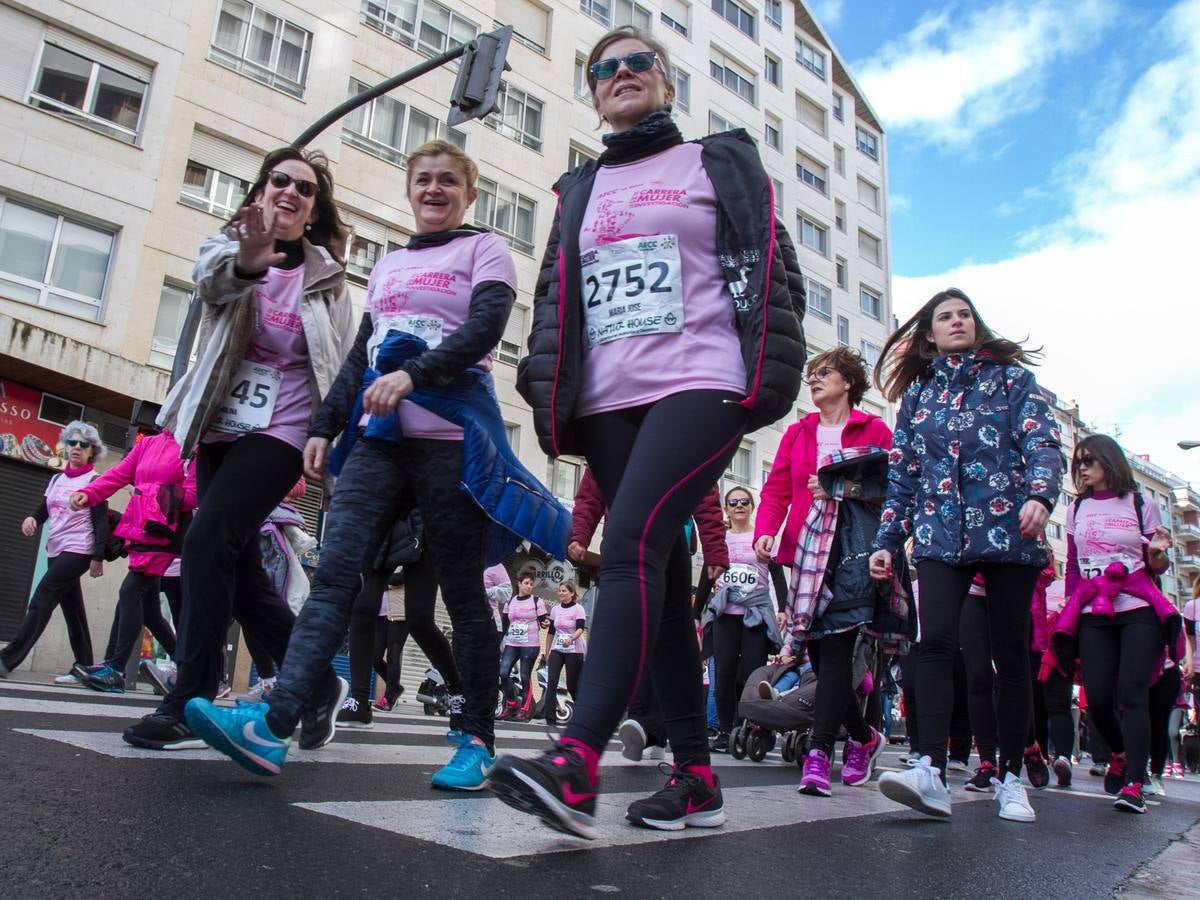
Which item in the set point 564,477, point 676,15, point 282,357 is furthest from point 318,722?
point 676,15

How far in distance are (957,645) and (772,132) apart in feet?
114

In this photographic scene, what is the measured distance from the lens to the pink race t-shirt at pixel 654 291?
8.80 feet

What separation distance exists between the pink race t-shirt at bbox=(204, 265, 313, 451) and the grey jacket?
1.3 inches

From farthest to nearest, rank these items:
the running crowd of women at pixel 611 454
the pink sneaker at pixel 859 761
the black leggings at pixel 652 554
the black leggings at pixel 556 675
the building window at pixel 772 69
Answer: the building window at pixel 772 69 → the black leggings at pixel 556 675 → the pink sneaker at pixel 859 761 → the running crowd of women at pixel 611 454 → the black leggings at pixel 652 554

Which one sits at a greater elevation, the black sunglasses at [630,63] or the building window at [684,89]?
the building window at [684,89]

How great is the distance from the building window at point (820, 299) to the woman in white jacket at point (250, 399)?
33.9 m

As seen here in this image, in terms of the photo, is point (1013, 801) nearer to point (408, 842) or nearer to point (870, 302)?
point (408, 842)

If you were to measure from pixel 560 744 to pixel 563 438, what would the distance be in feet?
Result: 3.36

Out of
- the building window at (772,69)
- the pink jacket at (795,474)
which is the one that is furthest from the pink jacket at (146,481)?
the building window at (772,69)

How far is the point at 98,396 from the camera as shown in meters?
15.8

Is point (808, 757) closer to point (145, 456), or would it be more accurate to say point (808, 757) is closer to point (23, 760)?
point (23, 760)

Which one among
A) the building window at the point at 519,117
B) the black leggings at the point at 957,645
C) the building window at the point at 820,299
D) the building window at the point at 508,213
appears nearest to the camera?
the black leggings at the point at 957,645

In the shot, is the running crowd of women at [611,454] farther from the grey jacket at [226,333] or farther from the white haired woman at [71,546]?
the white haired woman at [71,546]

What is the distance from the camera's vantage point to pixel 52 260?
15727 mm
